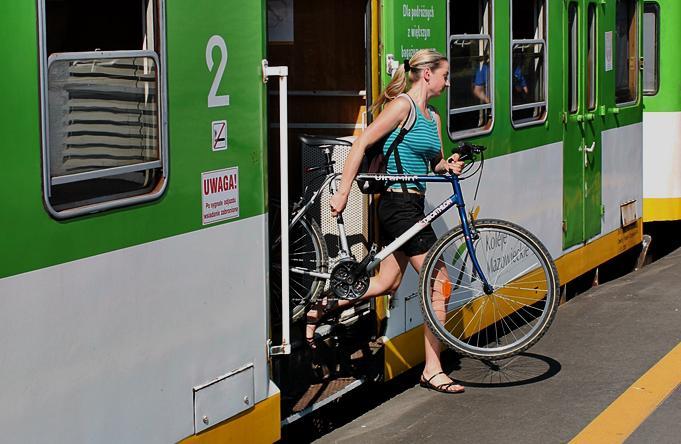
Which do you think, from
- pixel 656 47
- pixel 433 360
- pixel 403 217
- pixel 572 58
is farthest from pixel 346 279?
pixel 656 47

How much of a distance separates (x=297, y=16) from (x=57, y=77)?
285 centimetres

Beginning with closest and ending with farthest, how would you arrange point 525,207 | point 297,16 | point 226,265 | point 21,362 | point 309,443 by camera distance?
point 21,362 → point 226,265 → point 309,443 → point 297,16 → point 525,207

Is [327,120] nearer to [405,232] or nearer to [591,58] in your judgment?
[405,232]

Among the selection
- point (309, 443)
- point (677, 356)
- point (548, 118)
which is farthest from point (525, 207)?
point (309, 443)

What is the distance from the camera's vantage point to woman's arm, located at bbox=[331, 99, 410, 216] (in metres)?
5.81

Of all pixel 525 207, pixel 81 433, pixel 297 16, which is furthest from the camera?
pixel 525 207

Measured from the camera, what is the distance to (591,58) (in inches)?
378

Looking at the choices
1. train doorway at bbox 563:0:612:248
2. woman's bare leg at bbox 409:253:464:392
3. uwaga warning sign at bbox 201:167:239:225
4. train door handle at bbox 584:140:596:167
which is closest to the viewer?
uwaga warning sign at bbox 201:167:239:225

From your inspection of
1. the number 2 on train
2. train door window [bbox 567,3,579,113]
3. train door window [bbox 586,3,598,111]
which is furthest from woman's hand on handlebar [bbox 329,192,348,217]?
train door window [bbox 586,3,598,111]

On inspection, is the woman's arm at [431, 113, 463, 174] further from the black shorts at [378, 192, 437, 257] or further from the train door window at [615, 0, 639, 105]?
the train door window at [615, 0, 639, 105]

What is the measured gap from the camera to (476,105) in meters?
7.43

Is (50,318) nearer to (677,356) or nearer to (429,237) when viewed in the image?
(429,237)

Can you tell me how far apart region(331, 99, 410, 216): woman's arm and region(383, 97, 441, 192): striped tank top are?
103mm

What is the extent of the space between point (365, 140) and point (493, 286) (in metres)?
1.56
